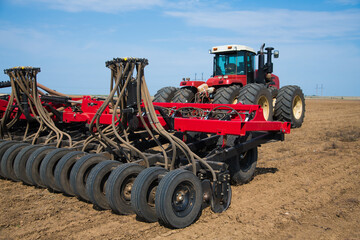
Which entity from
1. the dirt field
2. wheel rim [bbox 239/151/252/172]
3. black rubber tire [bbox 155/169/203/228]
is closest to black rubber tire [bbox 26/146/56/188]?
the dirt field

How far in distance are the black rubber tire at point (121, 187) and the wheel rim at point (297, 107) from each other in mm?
8468

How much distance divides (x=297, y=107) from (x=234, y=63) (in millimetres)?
2708

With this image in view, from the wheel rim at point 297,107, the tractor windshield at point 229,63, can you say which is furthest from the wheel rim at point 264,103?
the wheel rim at point 297,107

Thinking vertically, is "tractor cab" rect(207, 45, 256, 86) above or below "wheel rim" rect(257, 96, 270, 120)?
above

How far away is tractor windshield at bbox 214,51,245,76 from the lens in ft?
32.5

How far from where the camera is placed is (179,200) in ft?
10.6

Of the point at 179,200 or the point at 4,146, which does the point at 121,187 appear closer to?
the point at 179,200

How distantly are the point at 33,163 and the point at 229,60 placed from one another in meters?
7.04

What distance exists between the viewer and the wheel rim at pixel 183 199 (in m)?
3.22

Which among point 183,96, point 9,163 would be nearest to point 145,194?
point 9,163

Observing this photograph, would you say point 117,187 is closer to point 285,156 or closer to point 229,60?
point 285,156

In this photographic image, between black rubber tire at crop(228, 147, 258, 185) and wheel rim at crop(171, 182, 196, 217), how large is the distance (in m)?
1.45

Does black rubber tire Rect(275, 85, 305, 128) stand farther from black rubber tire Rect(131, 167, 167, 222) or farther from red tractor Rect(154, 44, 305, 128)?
black rubber tire Rect(131, 167, 167, 222)

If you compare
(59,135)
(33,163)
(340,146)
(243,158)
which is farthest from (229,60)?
Answer: (33,163)
